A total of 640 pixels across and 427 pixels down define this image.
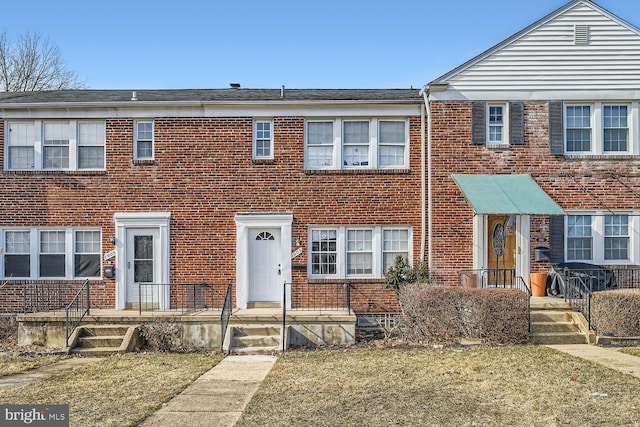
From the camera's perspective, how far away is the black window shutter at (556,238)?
1684cm

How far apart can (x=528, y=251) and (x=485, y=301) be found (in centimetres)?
350

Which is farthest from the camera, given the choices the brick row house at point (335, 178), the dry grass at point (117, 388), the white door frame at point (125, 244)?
the white door frame at point (125, 244)

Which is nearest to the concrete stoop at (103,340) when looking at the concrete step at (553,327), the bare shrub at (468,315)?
the bare shrub at (468,315)

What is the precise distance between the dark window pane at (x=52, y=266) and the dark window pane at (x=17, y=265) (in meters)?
0.35

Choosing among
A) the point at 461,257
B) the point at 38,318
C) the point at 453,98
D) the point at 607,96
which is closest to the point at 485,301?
the point at 461,257

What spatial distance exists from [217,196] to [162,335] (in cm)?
406

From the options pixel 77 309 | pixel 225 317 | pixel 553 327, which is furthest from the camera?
pixel 77 309

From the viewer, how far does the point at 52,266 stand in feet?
57.1

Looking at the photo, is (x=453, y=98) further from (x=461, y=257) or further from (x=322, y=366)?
(x=322, y=366)

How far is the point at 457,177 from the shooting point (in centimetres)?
1670

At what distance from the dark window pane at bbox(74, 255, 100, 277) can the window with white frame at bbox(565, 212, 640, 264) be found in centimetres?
1213

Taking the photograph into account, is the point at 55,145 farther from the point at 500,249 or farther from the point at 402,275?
the point at 500,249

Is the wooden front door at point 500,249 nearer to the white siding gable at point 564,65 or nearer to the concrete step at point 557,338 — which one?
the concrete step at point 557,338

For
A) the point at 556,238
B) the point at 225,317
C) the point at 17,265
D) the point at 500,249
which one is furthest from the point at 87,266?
the point at 556,238
